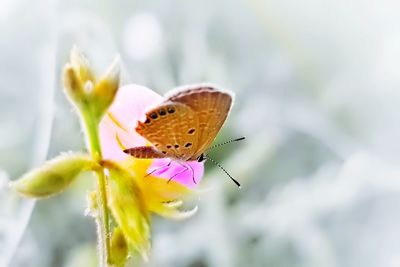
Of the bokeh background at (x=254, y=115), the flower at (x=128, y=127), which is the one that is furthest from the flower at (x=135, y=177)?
the bokeh background at (x=254, y=115)

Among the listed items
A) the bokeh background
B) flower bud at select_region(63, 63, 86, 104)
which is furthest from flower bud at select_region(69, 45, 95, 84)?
the bokeh background

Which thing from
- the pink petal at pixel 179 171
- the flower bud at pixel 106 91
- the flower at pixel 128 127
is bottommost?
the pink petal at pixel 179 171

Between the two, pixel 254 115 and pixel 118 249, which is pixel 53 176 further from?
pixel 254 115

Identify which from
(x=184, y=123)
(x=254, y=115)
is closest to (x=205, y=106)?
(x=184, y=123)

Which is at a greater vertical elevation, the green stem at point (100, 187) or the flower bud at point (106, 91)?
the flower bud at point (106, 91)

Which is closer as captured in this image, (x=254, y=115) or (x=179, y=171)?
(x=179, y=171)

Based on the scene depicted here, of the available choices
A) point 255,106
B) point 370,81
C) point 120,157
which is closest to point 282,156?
point 255,106

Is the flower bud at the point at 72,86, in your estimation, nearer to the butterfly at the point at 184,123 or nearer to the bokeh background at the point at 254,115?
the butterfly at the point at 184,123
